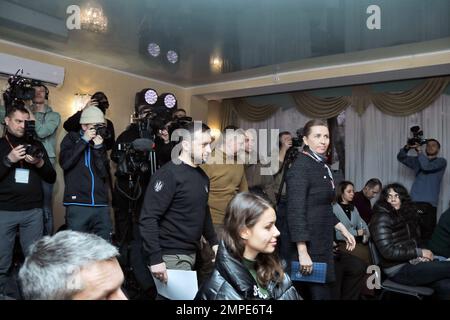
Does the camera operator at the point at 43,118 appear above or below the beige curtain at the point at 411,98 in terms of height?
below

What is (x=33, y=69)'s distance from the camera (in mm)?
4324

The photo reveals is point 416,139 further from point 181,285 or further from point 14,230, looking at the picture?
point 14,230

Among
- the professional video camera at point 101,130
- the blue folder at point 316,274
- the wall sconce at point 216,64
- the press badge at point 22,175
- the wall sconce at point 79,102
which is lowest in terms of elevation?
the blue folder at point 316,274

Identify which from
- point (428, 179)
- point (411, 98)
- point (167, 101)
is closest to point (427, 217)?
point (428, 179)

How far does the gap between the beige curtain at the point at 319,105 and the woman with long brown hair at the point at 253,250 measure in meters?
4.58

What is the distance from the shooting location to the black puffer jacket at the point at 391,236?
2799 mm

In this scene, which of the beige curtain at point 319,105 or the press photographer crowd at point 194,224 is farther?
the beige curtain at point 319,105

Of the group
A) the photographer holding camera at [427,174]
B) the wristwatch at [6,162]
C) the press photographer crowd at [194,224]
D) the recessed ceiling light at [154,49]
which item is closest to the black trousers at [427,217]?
the photographer holding camera at [427,174]

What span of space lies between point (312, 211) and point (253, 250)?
68 centimetres

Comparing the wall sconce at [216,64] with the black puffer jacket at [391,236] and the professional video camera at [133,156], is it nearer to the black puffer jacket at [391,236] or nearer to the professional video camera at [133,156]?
the professional video camera at [133,156]

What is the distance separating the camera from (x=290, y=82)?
5.30m

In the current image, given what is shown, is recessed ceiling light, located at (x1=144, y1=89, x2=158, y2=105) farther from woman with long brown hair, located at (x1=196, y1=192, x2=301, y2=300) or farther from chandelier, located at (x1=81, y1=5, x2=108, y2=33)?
woman with long brown hair, located at (x1=196, y1=192, x2=301, y2=300)

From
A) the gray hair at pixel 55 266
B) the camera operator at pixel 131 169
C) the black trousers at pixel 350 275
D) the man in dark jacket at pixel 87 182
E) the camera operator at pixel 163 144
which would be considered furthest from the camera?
the camera operator at pixel 163 144
